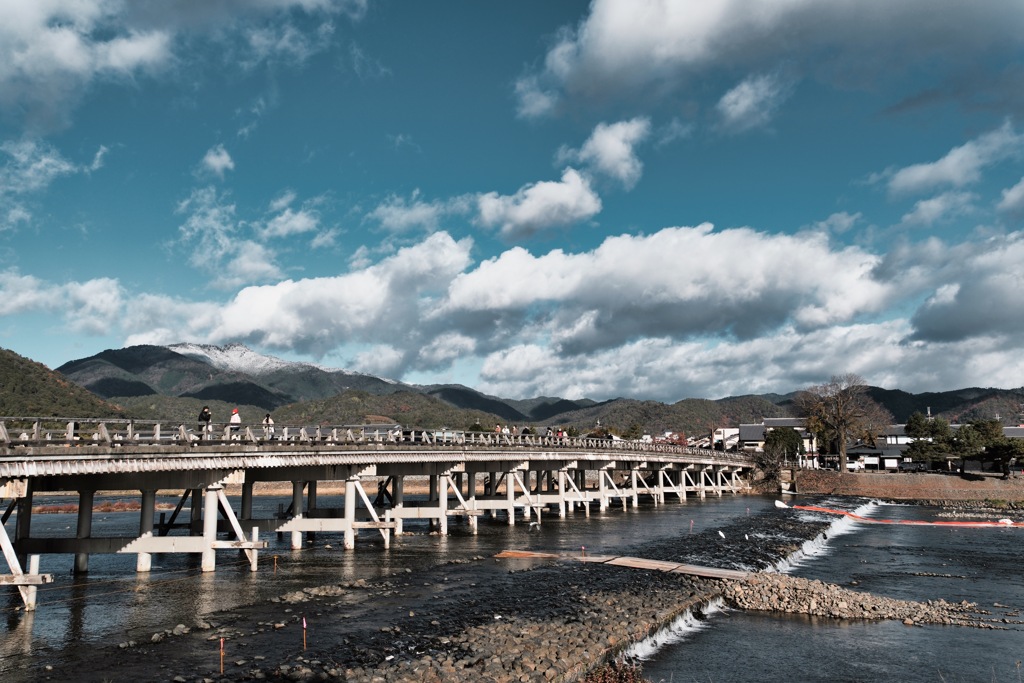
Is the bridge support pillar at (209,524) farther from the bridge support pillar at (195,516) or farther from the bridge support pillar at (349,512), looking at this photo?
the bridge support pillar at (195,516)

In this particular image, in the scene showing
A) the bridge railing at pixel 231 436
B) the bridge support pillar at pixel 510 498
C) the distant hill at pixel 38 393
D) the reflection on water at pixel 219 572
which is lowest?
the reflection on water at pixel 219 572

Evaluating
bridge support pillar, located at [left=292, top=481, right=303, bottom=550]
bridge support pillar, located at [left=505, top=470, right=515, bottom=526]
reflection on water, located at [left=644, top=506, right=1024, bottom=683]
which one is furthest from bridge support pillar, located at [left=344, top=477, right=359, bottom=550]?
reflection on water, located at [left=644, top=506, right=1024, bottom=683]

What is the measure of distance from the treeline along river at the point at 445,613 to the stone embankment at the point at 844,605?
0.73 metres

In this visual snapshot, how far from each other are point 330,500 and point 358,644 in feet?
268

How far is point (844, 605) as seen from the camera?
27.1 meters

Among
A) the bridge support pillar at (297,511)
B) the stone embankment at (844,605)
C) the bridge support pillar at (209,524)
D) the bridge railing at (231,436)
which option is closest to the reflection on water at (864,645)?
the stone embankment at (844,605)

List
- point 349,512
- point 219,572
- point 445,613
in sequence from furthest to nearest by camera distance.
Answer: point 349,512, point 219,572, point 445,613

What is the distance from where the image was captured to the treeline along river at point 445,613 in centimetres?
1953

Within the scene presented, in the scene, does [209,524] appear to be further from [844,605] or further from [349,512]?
[844,605]

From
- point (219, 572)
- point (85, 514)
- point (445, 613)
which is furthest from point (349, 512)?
point (445, 613)

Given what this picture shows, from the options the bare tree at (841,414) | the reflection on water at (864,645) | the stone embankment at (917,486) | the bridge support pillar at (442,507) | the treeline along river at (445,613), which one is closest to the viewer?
the treeline along river at (445,613)

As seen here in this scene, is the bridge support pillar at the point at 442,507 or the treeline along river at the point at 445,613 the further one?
the bridge support pillar at the point at 442,507

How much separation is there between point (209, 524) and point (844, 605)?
25.7 meters

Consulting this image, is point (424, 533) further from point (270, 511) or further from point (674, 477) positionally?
point (674, 477)
